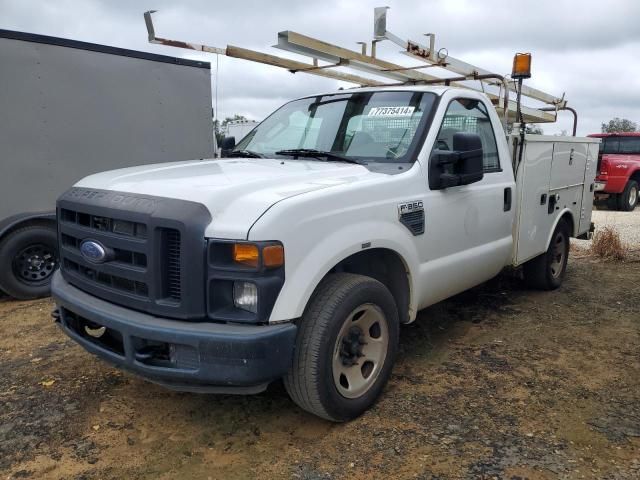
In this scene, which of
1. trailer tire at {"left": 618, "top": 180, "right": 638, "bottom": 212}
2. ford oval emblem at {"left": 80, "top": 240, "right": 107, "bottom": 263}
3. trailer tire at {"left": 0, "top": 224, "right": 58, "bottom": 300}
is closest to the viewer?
ford oval emblem at {"left": 80, "top": 240, "right": 107, "bottom": 263}

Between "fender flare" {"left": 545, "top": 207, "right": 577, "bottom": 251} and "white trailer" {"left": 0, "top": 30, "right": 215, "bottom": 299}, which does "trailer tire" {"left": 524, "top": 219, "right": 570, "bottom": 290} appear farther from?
"white trailer" {"left": 0, "top": 30, "right": 215, "bottom": 299}

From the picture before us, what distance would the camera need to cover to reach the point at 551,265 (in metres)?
5.66

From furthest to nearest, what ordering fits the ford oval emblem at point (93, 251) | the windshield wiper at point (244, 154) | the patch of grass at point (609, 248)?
1. the patch of grass at point (609, 248)
2. the windshield wiper at point (244, 154)
3. the ford oval emblem at point (93, 251)

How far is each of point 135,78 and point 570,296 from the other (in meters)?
5.28

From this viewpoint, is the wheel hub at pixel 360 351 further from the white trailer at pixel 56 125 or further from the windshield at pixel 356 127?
the white trailer at pixel 56 125

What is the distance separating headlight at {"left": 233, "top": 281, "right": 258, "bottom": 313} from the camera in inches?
97.9

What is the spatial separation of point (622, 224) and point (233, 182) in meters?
11.2

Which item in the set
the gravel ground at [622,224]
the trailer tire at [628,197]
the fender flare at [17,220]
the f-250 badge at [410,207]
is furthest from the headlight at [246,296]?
the trailer tire at [628,197]

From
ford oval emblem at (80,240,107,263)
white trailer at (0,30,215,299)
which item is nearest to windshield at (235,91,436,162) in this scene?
ford oval emblem at (80,240,107,263)

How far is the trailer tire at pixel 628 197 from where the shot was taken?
1423cm

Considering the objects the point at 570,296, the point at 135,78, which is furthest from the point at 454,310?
the point at 135,78

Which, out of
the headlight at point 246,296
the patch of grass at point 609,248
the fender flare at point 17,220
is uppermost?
the headlight at point 246,296

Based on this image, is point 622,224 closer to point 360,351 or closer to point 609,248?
point 609,248

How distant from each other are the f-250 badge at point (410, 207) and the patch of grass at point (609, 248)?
5.29 m
